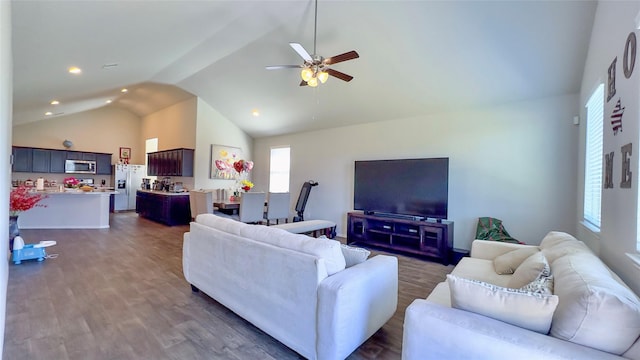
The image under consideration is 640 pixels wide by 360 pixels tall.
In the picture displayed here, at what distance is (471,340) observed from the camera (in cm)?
129

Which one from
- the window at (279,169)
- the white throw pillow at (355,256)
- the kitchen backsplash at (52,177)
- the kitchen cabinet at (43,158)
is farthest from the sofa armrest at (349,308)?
the kitchen cabinet at (43,158)

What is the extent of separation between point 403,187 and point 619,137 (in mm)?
3235

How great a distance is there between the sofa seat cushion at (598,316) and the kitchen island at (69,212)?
8.20 metres

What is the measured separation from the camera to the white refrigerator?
948 centimetres

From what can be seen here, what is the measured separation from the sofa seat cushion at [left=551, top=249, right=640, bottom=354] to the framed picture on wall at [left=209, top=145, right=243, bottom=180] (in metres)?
7.58

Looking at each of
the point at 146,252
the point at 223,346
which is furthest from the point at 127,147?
the point at 223,346

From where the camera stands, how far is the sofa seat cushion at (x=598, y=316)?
1.12m

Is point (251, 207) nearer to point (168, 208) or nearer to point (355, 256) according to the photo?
point (168, 208)

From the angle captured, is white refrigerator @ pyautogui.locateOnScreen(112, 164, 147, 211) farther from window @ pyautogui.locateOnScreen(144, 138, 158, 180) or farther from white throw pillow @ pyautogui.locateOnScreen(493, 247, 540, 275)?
white throw pillow @ pyautogui.locateOnScreen(493, 247, 540, 275)

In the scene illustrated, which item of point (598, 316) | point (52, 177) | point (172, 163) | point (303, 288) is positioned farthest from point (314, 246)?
point (52, 177)

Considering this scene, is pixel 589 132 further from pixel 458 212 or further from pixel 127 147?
pixel 127 147

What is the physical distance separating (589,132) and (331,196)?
450 cm

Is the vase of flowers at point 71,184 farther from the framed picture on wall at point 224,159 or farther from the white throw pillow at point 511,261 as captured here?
the white throw pillow at point 511,261

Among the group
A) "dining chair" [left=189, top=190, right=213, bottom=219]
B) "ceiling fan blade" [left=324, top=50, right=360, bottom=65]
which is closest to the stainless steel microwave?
"dining chair" [left=189, top=190, right=213, bottom=219]
